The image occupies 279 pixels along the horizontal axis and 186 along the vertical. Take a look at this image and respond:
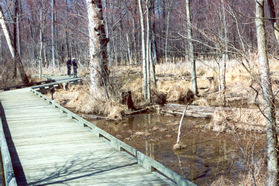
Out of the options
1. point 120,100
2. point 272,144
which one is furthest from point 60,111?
point 272,144

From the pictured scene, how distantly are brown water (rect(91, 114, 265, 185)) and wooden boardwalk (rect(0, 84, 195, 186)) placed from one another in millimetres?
1472

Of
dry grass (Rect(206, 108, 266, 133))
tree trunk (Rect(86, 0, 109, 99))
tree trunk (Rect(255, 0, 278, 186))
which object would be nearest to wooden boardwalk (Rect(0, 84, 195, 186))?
tree trunk (Rect(255, 0, 278, 186))

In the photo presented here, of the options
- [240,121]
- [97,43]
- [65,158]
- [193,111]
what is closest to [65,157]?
[65,158]

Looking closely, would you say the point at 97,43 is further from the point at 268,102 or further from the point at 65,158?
the point at 268,102

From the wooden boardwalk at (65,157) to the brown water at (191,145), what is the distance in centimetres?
147

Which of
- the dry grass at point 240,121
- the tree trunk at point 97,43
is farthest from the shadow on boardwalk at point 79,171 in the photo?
the tree trunk at point 97,43

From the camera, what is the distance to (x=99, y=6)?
13.9 meters

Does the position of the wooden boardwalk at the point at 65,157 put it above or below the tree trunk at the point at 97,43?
below

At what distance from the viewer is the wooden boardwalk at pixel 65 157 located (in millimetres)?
4676

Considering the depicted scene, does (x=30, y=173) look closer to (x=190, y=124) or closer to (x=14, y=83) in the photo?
(x=190, y=124)

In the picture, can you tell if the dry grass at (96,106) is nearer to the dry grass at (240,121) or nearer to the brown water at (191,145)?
the brown water at (191,145)

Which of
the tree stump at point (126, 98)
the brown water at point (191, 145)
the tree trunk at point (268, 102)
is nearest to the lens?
the tree trunk at point (268, 102)

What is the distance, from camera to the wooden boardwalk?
4.68 meters

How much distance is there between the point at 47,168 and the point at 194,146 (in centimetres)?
434
